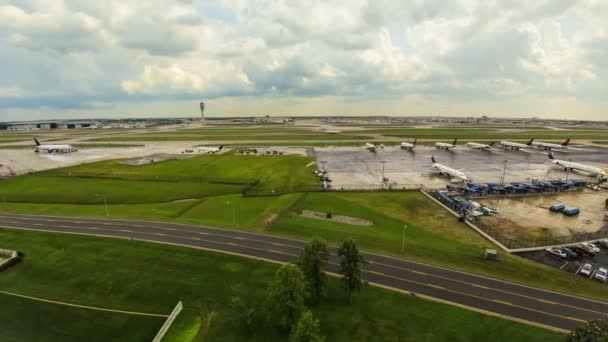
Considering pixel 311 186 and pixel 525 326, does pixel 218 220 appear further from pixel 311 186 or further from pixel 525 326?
pixel 525 326

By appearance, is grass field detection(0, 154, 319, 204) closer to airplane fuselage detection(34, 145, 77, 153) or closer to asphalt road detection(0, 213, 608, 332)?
asphalt road detection(0, 213, 608, 332)

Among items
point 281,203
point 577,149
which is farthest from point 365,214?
point 577,149

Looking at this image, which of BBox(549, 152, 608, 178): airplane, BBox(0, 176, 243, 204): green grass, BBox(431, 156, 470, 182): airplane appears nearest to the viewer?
BBox(0, 176, 243, 204): green grass

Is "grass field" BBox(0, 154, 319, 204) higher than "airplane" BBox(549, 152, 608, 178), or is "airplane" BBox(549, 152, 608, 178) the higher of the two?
"airplane" BBox(549, 152, 608, 178)

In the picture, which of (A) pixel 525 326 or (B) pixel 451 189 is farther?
(B) pixel 451 189

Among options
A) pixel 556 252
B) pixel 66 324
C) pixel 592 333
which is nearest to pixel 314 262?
pixel 592 333

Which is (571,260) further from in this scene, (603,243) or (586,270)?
(603,243)

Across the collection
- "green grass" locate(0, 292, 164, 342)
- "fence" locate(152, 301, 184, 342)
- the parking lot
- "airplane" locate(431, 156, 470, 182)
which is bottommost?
"green grass" locate(0, 292, 164, 342)

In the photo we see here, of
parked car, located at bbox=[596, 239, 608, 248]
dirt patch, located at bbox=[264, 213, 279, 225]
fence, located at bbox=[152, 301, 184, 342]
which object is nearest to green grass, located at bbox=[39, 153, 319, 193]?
dirt patch, located at bbox=[264, 213, 279, 225]
